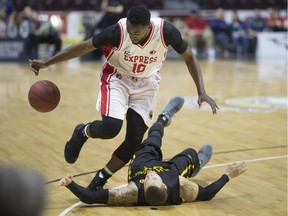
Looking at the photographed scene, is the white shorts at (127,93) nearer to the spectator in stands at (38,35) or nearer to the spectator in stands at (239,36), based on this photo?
the spectator in stands at (38,35)

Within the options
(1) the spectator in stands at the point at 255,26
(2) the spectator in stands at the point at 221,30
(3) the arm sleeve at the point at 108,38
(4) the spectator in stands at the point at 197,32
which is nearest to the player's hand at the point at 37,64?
(3) the arm sleeve at the point at 108,38

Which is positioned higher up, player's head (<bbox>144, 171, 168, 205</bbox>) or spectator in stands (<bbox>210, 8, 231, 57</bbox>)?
spectator in stands (<bbox>210, 8, 231, 57</bbox>)

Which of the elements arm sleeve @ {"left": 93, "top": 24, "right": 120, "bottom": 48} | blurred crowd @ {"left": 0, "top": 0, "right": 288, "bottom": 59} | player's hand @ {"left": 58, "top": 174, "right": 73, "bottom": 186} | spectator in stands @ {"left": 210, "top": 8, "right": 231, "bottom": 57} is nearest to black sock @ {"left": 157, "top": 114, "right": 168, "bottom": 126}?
arm sleeve @ {"left": 93, "top": 24, "right": 120, "bottom": 48}

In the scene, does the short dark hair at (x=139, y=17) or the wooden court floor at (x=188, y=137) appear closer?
the short dark hair at (x=139, y=17)

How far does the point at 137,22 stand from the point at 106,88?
77cm

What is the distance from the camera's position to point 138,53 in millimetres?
4691

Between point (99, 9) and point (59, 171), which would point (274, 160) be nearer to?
point (59, 171)

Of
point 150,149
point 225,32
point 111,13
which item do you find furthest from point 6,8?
point 150,149

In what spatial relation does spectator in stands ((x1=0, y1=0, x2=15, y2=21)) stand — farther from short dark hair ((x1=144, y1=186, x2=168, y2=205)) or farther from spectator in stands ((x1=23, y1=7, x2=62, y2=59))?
short dark hair ((x1=144, y1=186, x2=168, y2=205))

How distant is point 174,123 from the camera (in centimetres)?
859

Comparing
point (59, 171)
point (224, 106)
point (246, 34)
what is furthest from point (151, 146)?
point (246, 34)

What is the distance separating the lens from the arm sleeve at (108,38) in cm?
452

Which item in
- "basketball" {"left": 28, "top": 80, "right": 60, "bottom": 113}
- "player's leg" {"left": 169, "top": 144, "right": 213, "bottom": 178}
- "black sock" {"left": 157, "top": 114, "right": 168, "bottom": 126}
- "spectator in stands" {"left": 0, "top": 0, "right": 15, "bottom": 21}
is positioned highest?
"spectator in stands" {"left": 0, "top": 0, "right": 15, "bottom": 21}

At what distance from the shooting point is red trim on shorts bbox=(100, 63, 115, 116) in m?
4.71
